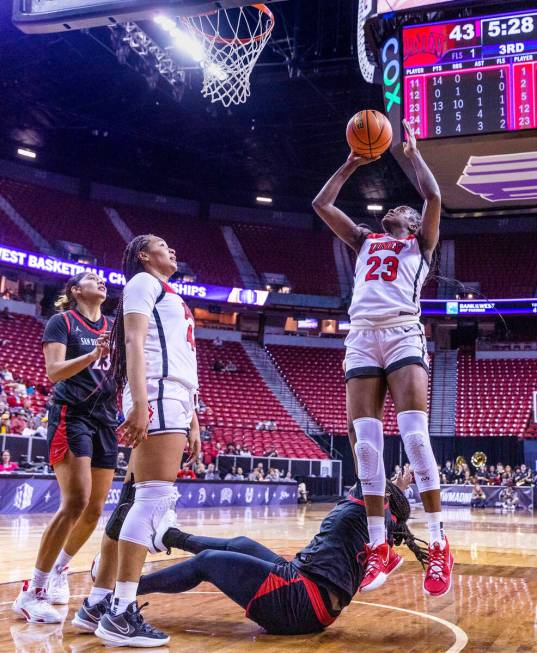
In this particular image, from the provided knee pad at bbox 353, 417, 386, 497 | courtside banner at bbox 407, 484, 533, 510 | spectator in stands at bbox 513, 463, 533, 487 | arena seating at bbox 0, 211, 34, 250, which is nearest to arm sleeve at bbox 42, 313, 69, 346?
knee pad at bbox 353, 417, 386, 497

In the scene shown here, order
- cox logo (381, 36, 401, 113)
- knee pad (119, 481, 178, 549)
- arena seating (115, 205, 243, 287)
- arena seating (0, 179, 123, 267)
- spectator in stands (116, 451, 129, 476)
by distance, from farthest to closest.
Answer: arena seating (115, 205, 243, 287) < arena seating (0, 179, 123, 267) < spectator in stands (116, 451, 129, 476) < cox logo (381, 36, 401, 113) < knee pad (119, 481, 178, 549)

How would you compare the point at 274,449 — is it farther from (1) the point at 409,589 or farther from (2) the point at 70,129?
(1) the point at 409,589

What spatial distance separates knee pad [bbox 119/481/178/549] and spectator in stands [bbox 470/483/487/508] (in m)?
19.5

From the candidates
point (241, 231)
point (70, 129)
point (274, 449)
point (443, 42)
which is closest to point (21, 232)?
point (70, 129)

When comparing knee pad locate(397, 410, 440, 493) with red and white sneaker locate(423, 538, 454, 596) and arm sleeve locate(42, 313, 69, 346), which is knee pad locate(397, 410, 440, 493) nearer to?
red and white sneaker locate(423, 538, 454, 596)

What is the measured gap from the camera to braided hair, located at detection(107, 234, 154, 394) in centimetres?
381

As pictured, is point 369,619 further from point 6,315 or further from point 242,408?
point 6,315

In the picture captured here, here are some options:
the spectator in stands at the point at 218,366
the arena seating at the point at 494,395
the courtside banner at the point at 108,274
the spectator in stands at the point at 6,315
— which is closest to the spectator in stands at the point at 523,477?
the arena seating at the point at 494,395

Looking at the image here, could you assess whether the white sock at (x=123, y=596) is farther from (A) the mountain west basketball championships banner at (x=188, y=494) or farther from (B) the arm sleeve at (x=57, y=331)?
(A) the mountain west basketball championships banner at (x=188, y=494)

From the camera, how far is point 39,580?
13.2 feet

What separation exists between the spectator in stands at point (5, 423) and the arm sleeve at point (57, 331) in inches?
455

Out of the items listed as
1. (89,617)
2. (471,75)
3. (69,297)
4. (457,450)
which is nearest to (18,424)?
(471,75)

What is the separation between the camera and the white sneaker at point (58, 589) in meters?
4.30

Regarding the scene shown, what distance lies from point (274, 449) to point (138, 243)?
20.7 m
